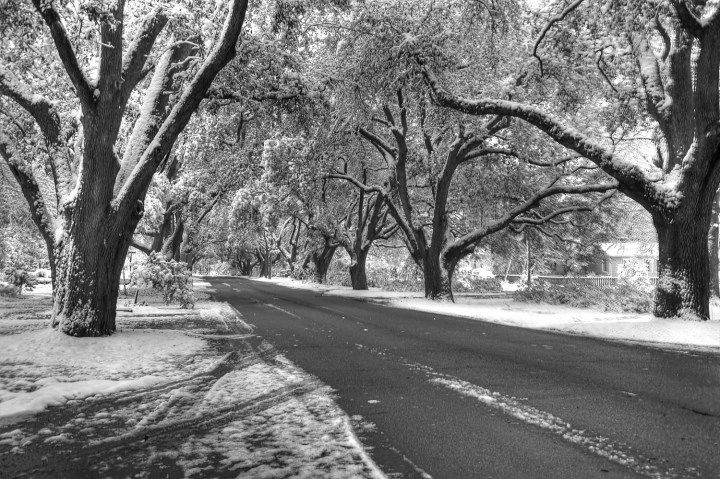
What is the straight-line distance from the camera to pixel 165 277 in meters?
15.8

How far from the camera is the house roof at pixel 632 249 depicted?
41094 mm

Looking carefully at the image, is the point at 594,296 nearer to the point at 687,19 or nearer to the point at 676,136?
the point at 676,136

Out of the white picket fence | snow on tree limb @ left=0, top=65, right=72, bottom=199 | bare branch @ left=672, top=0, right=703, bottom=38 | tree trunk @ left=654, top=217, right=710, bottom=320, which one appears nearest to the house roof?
the white picket fence

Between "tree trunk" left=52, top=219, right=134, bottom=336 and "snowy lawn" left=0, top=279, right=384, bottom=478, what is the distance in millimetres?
371

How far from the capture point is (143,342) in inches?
337

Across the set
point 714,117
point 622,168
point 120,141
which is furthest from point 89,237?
point 714,117

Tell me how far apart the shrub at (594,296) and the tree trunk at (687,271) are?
12.5 feet

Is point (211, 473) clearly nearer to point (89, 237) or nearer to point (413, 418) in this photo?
point (413, 418)

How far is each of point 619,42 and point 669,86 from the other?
234 centimetres

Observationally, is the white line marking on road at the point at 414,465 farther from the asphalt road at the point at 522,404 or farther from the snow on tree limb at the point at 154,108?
the snow on tree limb at the point at 154,108

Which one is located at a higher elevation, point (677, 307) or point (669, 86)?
point (669, 86)

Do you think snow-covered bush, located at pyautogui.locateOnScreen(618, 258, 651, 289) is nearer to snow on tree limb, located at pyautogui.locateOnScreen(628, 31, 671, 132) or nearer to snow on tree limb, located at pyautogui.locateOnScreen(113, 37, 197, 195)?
snow on tree limb, located at pyautogui.locateOnScreen(628, 31, 671, 132)

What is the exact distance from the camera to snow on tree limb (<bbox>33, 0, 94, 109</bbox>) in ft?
24.3

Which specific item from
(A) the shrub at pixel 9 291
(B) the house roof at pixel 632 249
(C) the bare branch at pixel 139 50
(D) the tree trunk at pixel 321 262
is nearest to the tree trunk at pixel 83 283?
(C) the bare branch at pixel 139 50
